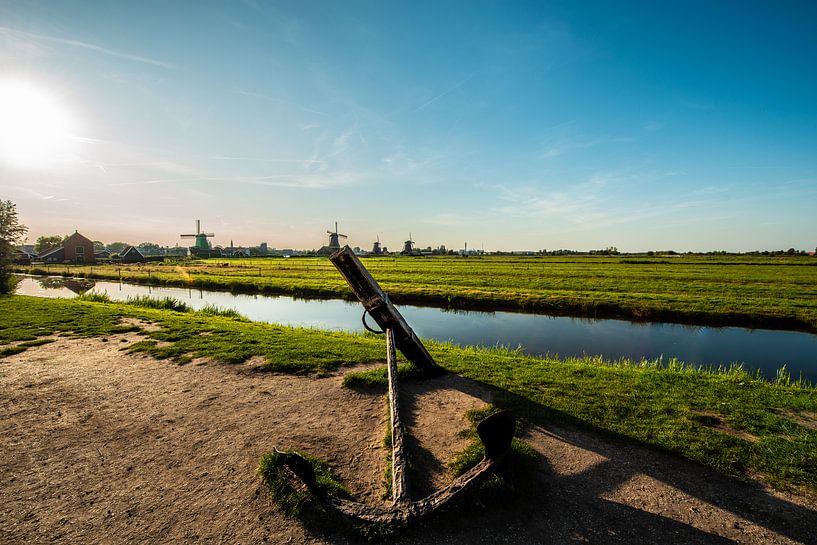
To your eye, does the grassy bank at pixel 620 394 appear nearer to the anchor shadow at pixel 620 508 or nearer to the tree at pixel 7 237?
the anchor shadow at pixel 620 508

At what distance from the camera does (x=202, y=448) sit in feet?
17.3

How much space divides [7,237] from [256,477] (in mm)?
40959

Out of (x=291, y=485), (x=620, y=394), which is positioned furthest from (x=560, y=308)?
Result: (x=291, y=485)

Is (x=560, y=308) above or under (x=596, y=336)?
above

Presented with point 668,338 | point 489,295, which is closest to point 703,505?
point 668,338

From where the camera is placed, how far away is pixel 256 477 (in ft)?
14.9

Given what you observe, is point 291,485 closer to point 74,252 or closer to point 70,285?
point 70,285

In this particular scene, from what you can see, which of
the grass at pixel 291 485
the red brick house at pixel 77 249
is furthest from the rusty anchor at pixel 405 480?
the red brick house at pixel 77 249

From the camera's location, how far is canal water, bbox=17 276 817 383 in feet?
49.3

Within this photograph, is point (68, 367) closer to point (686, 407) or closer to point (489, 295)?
point (686, 407)

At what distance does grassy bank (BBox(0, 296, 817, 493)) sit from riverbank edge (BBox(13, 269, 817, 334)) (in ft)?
47.0

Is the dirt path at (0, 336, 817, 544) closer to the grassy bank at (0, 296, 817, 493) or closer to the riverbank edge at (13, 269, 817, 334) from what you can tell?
the grassy bank at (0, 296, 817, 493)

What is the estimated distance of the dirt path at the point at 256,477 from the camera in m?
3.68

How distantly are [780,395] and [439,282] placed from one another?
31808 millimetres
